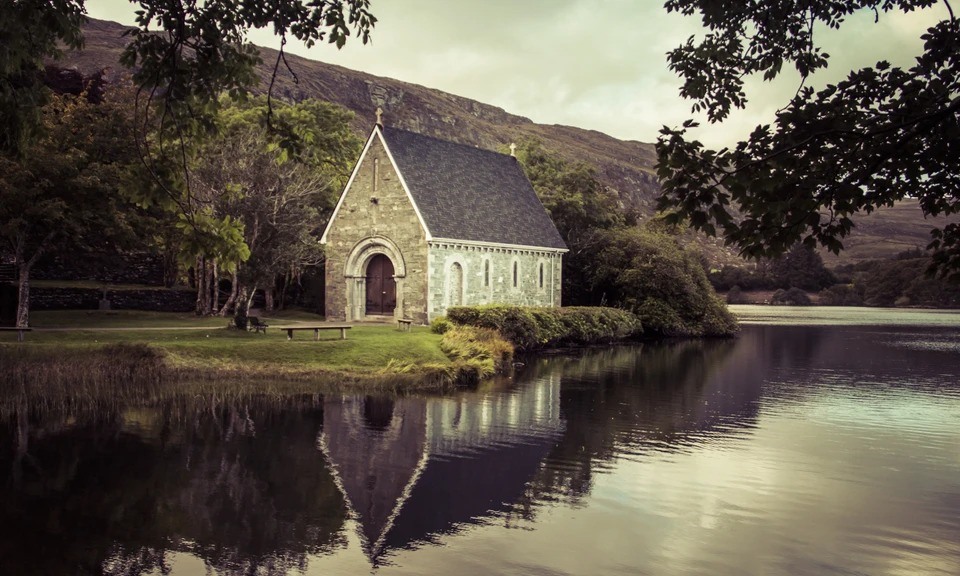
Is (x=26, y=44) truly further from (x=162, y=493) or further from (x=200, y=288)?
(x=200, y=288)

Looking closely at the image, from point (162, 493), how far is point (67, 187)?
19.4 metres

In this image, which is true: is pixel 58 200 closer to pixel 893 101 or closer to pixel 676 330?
pixel 893 101

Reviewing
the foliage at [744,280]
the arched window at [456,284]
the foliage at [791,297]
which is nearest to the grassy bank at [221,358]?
the arched window at [456,284]

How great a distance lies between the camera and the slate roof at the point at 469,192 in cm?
4184

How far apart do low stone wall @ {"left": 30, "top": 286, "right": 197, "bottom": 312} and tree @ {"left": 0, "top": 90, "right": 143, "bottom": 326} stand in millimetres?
7222

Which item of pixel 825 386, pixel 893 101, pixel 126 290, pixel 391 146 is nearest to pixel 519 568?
pixel 893 101

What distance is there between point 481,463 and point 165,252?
3214 centimetres

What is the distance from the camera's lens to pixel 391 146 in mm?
41781

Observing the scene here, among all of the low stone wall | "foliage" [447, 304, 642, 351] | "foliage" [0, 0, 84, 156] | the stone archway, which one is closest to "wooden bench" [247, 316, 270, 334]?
"foliage" [447, 304, 642, 351]

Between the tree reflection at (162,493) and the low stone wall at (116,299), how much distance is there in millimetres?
20397

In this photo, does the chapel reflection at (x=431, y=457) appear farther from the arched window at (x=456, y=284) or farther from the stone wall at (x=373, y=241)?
the arched window at (x=456, y=284)

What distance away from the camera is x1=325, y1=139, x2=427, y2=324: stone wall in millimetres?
40531

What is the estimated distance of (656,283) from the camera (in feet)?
173

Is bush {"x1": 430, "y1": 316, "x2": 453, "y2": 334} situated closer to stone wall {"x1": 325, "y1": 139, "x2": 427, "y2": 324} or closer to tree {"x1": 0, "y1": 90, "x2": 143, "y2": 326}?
stone wall {"x1": 325, "y1": 139, "x2": 427, "y2": 324}
